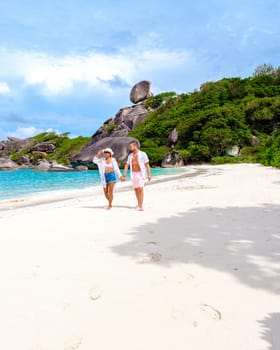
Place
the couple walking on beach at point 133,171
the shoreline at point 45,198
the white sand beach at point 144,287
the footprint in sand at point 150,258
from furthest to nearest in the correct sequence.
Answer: the shoreline at point 45,198, the couple walking on beach at point 133,171, the footprint in sand at point 150,258, the white sand beach at point 144,287

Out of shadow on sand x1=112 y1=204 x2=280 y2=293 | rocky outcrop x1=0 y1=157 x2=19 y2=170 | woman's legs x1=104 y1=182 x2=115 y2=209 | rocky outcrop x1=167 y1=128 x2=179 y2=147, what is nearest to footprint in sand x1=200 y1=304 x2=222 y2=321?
shadow on sand x1=112 y1=204 x2=280 y2=293

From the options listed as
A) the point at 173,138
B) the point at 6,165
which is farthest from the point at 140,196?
the point at 6,165

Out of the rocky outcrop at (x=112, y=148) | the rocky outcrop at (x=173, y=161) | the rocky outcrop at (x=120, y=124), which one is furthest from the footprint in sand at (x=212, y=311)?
the rocky outcrop at (x=120, y=124)

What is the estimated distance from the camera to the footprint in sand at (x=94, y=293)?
2648mm

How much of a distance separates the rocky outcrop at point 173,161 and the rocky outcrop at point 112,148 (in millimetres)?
5253

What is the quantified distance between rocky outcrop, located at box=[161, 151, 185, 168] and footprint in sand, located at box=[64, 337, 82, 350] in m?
38.6

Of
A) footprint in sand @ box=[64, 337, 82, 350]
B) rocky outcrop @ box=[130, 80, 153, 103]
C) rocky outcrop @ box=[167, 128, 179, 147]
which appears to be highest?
rocky outcrop @ box=[130, 80, 153, 103]

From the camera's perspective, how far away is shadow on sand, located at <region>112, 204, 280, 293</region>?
311 centimetres

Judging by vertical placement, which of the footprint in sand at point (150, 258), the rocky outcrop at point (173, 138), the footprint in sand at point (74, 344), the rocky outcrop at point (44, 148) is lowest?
the footprint in sand at point (74, 344)

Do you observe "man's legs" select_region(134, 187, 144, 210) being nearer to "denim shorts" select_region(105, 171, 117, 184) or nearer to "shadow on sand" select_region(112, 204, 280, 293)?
"denim shorts" select_region(105, 171, 117, 184)

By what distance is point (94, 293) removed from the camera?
272cm

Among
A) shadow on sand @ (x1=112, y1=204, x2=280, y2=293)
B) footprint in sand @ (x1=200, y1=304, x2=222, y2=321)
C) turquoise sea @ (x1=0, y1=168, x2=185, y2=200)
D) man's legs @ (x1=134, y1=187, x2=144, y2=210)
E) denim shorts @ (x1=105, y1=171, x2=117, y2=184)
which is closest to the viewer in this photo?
footprint in sand @ (x1=200, y1=304, x2=222, y2=321)

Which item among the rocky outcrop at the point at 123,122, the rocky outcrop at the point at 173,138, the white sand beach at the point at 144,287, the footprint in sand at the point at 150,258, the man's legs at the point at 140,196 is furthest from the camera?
the rocky outcrop at the point at 123,122

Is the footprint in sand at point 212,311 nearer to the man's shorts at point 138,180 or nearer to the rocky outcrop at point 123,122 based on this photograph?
the man's shorts at point 138,180
